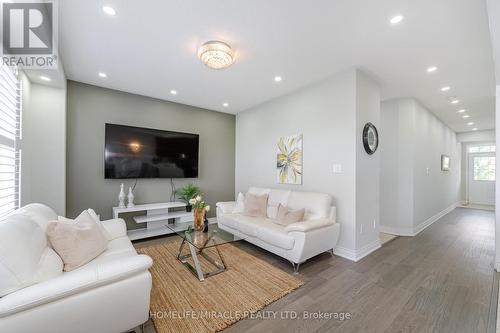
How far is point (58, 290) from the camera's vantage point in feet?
3.87

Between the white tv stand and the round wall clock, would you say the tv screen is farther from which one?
the round wall clock

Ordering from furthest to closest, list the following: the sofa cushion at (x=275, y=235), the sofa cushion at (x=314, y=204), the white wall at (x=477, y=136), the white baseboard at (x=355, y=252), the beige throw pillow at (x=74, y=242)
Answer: the white wall at (x=477, y=136)
the sofa cushion at (x=314, y=204)
the white baseboard at (x=355, y=252)
the sofa cushion at (x=275, y=235)
the beige throw pillow at (x=74, y=242)

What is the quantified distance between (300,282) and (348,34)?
8.94 feet

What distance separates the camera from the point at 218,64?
2.42 metres

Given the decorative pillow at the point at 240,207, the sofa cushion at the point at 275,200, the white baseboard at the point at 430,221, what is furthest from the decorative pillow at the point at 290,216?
the white baseboard at the point at 430,221

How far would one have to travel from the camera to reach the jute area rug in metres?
1.70

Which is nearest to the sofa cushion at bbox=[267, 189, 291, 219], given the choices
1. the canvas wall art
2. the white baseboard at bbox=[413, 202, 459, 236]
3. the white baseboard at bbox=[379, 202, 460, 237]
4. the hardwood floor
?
the canvas wall art

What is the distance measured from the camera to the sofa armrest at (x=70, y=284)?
3.59ft

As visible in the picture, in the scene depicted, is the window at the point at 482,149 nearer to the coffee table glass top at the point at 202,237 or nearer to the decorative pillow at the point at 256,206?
the decorative pillow at the point at 256,206

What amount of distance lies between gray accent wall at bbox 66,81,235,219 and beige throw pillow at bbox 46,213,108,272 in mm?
1972

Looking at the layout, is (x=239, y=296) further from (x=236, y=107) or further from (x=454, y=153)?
(x=454, y=153)

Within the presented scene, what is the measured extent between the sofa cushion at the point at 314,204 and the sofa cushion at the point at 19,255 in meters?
2.75

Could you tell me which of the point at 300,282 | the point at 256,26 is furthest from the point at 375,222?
the point at 256,26

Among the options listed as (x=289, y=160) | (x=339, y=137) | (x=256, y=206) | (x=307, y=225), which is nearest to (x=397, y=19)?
(x=339, y=137)
